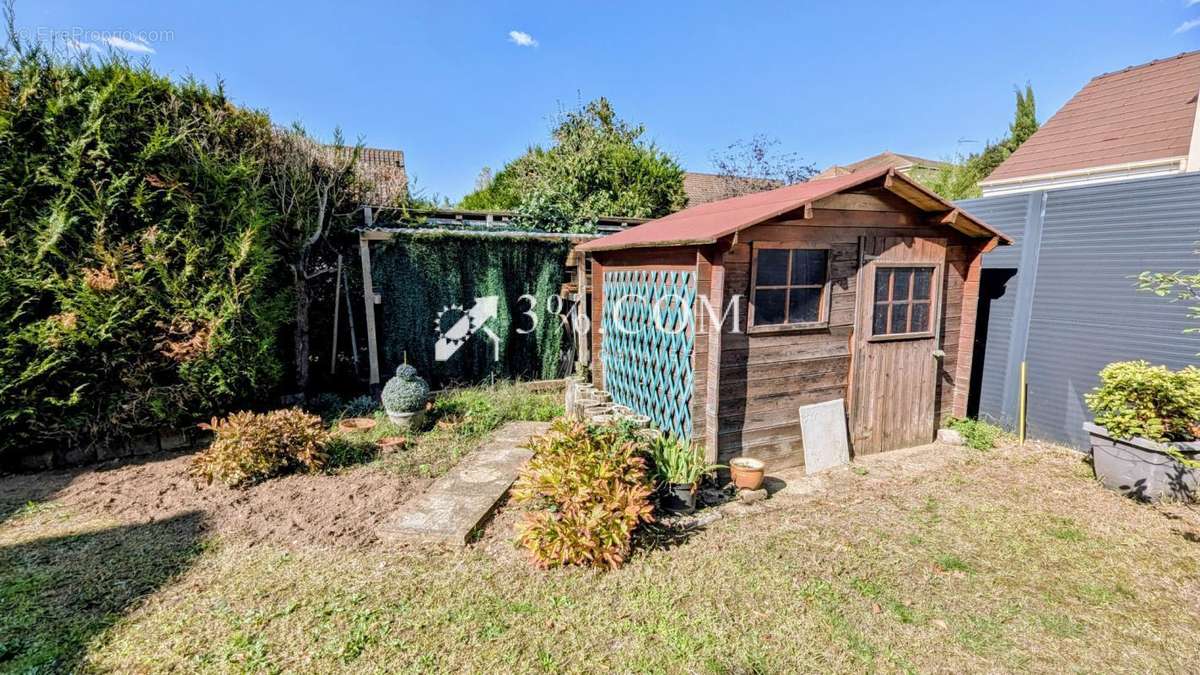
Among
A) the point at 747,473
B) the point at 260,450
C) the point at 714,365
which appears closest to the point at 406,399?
the point at 260,450

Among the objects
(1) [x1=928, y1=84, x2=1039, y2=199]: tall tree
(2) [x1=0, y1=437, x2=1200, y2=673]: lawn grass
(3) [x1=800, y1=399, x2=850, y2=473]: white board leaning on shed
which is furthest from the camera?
(1) [x1=928, y1=84, x2=1039, y2=199]: tall tree

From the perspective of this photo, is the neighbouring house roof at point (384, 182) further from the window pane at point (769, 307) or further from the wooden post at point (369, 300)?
the window pane at point (769, 307)

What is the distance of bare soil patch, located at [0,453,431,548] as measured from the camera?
3662mm

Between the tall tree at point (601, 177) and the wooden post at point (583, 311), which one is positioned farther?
the tall tree at point (601, 177)

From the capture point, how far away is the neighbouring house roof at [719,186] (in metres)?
18.8

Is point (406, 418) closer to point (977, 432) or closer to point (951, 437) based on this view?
point (951, 437)

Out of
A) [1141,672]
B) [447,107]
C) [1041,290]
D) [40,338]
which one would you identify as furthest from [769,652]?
[447,107]

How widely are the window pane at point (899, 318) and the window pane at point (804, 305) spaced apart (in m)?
0.93

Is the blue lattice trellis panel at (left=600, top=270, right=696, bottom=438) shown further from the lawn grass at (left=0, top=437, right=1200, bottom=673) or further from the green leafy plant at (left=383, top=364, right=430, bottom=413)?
the green leafy plant at (left=383, top=364, right=430, bottom=413)

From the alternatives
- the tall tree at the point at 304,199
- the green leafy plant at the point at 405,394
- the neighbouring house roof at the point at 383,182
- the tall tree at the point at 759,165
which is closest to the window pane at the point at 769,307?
the green leafy plant at the point at 405,394

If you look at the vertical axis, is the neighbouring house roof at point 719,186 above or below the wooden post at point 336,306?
above

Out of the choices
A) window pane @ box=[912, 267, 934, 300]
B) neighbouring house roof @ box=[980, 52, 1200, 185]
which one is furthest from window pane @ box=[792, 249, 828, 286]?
neighbouring house roof @ box=[980, 52, 1200, 185]

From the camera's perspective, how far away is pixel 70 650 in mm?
2455

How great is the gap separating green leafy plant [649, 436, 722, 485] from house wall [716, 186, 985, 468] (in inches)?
18.0
